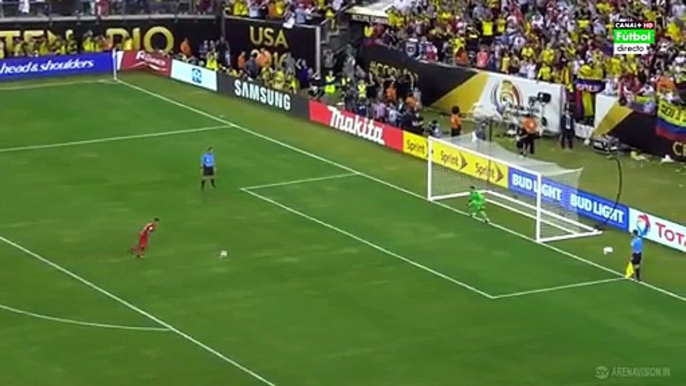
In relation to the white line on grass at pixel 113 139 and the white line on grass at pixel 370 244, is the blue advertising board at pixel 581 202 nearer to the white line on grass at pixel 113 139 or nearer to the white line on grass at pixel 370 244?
the white line on grass at pixel 370 244

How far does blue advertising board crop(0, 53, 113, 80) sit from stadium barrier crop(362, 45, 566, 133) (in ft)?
40.4

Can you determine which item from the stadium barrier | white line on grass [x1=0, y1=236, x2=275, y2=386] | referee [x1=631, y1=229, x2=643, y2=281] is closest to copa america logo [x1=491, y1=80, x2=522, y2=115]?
the stadium barrier

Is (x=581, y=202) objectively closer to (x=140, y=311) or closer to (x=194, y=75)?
(x=140, y=311)

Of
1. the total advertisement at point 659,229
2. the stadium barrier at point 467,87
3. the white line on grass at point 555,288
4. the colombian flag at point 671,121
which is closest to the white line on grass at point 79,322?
the white line on grass at point 555,288

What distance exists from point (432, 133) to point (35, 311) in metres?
21.8

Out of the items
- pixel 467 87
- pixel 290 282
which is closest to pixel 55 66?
pixel 467 87

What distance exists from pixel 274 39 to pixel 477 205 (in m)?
26.7

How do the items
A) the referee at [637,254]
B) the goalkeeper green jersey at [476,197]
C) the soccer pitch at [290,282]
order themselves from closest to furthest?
the soccer pitch at [290,282] < the referee at [637,254] < the goalkeeper green jersey at [476,197]

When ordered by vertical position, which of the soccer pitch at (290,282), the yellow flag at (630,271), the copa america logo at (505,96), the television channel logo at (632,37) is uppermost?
the television channel logo at (632,37)

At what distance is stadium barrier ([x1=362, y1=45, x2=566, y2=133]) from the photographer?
212ft

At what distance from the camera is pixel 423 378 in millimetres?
39406

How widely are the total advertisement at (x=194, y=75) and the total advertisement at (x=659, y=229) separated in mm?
27736

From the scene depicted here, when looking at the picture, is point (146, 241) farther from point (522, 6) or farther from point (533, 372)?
point (522, 6)

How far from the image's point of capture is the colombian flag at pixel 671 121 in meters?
59.2
